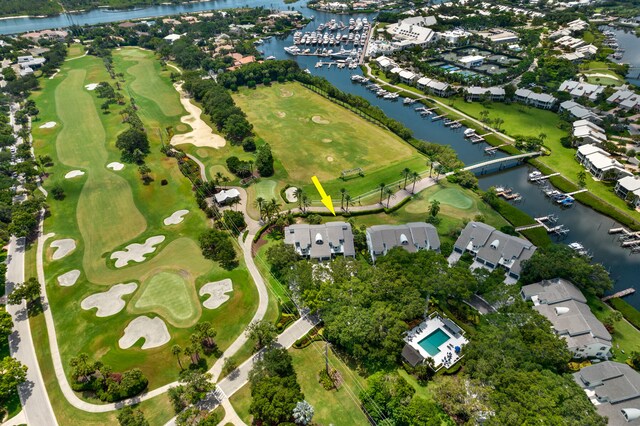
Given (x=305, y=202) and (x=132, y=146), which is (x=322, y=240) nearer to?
(x=305, y=202)

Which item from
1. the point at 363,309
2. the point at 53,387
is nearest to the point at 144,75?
the point at 53,387

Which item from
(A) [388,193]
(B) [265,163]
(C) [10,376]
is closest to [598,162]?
(A) [388,193]

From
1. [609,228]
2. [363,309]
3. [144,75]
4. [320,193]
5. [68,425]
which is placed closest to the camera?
[68,425]

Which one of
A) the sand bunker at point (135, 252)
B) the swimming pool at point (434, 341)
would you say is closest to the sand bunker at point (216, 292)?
the sand bunker at point (135, 252)

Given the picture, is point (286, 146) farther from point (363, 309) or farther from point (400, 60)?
point (400, 60)

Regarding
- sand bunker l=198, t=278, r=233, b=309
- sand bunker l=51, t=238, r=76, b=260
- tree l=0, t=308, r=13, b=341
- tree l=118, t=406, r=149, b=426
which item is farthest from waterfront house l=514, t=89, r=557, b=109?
tree l=0, t=308, r=13, b=341

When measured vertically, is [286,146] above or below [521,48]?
below

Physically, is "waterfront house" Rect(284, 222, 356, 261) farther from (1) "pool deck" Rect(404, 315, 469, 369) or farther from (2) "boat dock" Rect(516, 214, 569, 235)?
(2) "boat dock" Rect(516, 214, 569, 235)
